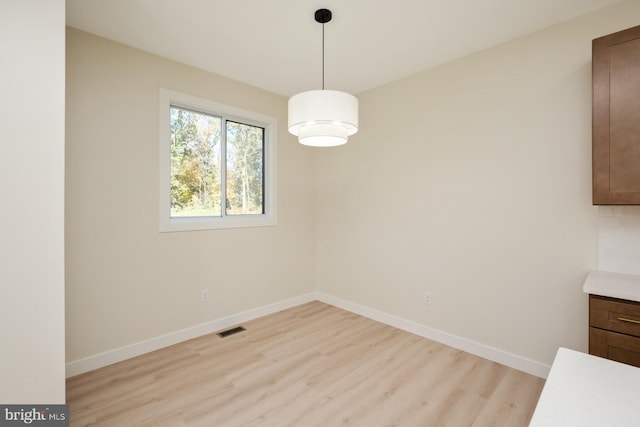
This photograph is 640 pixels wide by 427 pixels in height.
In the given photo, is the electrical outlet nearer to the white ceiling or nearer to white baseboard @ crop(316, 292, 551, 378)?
white baseboard @ crop(316, 292, 551, 378)

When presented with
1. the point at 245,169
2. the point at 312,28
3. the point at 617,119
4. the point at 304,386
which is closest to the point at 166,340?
the point at 304,386

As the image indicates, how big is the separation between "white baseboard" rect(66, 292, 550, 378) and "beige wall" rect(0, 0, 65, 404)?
0.97 m

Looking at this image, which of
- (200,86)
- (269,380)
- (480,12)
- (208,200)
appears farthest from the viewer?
(208,200)

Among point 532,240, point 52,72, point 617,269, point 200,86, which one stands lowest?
point 617,269

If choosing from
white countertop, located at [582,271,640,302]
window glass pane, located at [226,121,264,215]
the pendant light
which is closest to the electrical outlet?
white countertop, located at [582,271,640,302]

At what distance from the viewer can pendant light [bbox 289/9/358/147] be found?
1828mm

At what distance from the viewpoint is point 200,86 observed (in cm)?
306

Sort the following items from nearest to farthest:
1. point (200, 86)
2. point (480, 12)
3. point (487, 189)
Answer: point (480, 12) < point (487, 189) < point (200, 86)

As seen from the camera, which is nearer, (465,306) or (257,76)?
(465,306)

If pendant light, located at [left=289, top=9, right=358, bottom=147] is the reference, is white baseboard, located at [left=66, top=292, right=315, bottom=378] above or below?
below

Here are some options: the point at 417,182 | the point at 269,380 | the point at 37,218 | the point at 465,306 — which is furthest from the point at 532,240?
the point at 37,218

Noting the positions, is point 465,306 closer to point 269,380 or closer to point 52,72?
point 269,380

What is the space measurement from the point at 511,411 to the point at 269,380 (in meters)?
1.70

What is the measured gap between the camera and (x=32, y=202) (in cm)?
154
